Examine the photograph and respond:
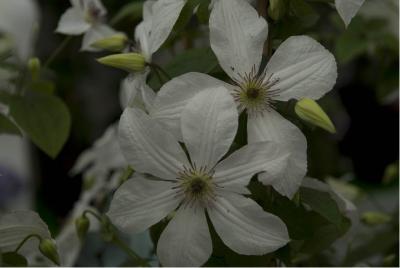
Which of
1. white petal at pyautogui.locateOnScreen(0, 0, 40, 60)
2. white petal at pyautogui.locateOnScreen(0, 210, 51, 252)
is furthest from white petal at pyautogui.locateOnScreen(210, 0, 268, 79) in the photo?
white petal at pyautogui.locateOnScreen(0, 0, 40, 60)

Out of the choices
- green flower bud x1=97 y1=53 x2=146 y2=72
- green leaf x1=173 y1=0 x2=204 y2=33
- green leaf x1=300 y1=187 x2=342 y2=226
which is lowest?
green leaf x1=300 y1=187 x2=342 y2=226

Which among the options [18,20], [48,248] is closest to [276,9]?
[48,248]

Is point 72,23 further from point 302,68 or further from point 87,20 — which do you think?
point 302,68

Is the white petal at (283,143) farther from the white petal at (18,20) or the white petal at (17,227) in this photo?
the white petal at (18,20)

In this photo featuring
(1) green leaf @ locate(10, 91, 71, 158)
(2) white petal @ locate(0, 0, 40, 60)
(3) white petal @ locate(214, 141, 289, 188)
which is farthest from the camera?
(2) white petal @ locate(0, 0, 40, 60)

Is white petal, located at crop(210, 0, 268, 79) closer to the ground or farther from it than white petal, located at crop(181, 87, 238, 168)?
farther from it

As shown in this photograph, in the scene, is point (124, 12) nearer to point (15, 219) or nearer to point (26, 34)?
point (15, 219)

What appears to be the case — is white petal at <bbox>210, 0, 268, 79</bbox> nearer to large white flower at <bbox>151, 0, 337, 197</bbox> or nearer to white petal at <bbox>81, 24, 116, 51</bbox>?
large white flower at <bbox>151, 0, 337, 197</bbox>

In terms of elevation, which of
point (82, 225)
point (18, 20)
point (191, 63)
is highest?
point (191, 63)
